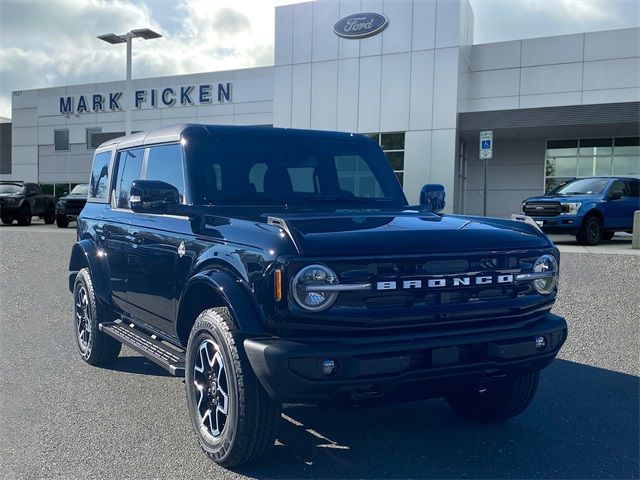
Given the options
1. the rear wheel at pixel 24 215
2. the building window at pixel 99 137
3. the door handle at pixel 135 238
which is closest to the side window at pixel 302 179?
the door handle at pixel 135 238

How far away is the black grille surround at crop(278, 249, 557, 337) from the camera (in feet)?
10.0

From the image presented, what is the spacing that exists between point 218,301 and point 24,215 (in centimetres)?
2305

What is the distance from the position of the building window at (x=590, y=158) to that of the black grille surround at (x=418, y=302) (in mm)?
23880

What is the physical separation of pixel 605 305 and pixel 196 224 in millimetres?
5888

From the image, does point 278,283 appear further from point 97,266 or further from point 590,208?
point 590,208

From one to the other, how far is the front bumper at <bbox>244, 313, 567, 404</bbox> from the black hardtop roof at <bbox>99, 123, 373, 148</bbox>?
6.29 ft

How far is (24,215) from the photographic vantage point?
24.1 meters

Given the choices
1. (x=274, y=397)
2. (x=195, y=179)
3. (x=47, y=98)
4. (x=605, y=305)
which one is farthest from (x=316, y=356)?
(x=47, y=98)

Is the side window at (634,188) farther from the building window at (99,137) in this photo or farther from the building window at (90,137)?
the building window at (90,137)

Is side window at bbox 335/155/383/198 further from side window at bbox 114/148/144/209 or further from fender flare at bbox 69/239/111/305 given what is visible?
fender flare at bbox 69/239/111/305

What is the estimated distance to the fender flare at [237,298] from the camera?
3131mm

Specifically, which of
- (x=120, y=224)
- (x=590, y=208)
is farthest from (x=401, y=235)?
(x=590, y=208)

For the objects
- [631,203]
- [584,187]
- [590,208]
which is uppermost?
[584,187]

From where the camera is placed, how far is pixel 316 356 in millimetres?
2932
